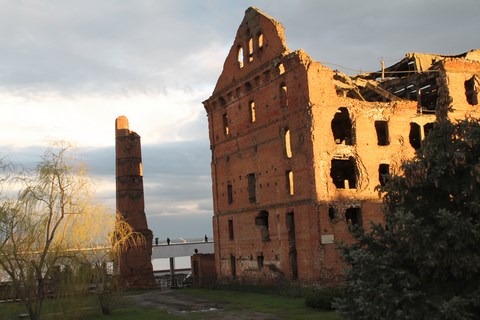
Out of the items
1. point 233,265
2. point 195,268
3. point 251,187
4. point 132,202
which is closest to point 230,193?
point 251,187

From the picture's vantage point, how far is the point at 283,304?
78.2ft

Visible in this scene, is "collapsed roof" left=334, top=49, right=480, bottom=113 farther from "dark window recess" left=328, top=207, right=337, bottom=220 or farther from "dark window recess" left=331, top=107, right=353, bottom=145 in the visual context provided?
"dark window recess" left=328, top=207, right=337, bottom=220

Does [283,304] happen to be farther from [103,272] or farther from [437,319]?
[437,319]

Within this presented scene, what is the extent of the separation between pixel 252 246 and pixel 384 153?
9.36 meters

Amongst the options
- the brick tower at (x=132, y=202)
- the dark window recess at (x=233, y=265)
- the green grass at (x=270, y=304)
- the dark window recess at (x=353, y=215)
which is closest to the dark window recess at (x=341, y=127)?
the dark window recess at (x=353, y=215)

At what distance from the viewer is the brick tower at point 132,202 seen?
3894cm

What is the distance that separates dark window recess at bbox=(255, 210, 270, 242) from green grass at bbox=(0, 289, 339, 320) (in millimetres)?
3304

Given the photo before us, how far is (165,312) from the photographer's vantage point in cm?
2455

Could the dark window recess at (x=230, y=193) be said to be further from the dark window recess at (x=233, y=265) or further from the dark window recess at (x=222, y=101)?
the dark window recess at (x=222, y=101)

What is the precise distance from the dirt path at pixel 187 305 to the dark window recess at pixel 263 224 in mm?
4892

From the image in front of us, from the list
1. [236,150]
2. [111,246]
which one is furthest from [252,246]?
[111,246]

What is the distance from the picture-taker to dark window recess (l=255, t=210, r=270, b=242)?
31.0 meters

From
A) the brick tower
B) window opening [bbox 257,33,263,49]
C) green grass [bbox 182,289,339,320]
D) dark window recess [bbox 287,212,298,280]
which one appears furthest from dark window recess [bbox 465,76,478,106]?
the brick tower

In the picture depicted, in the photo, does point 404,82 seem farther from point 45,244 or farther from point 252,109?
point 45,244
